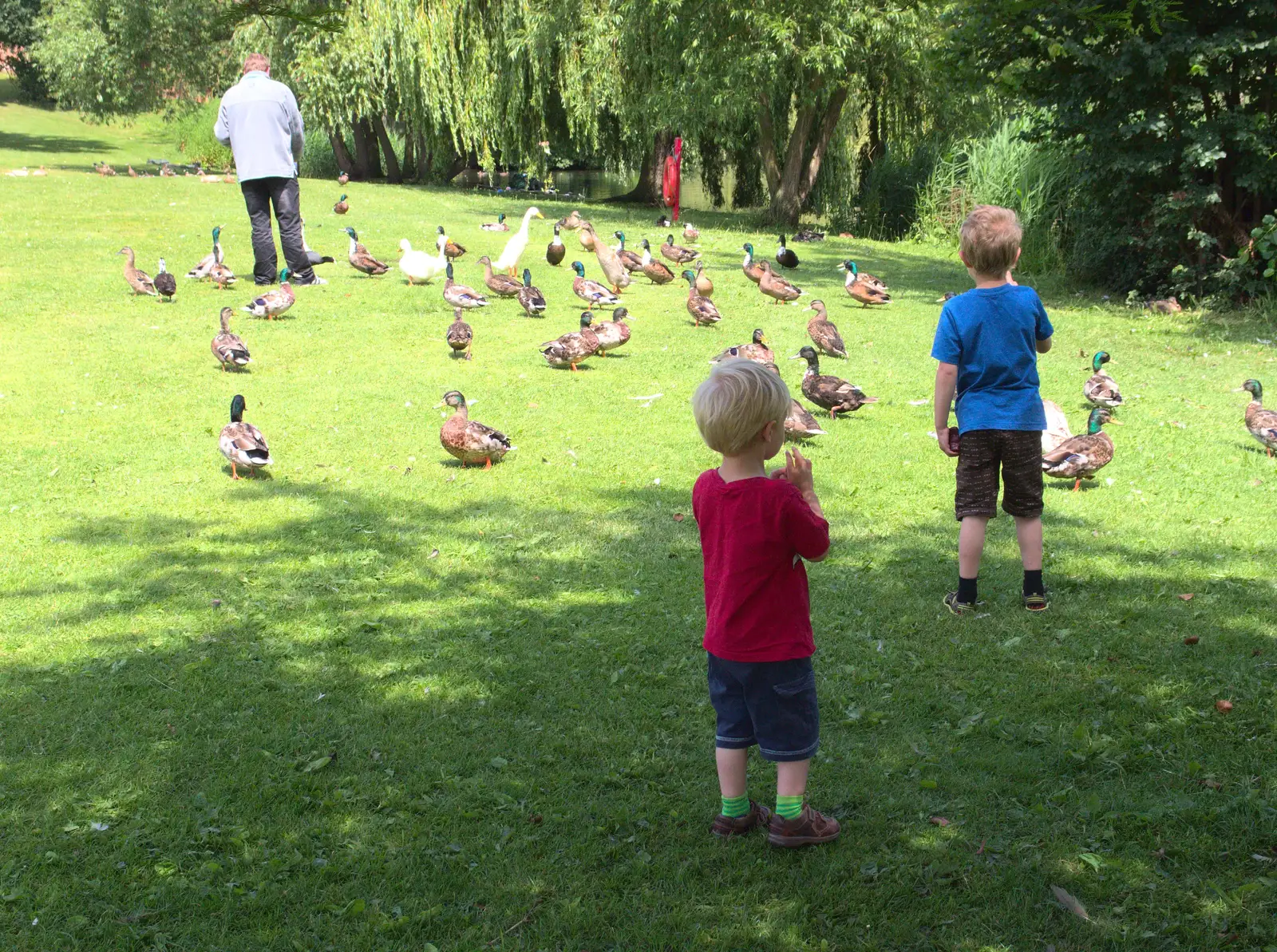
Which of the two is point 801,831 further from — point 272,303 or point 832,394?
point 272,303

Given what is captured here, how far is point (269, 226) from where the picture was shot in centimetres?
1631

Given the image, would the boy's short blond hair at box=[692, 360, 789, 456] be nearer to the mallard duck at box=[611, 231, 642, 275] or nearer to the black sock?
the black sock

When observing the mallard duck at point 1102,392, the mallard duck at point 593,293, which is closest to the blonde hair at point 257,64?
the mallard duck at point 593,293

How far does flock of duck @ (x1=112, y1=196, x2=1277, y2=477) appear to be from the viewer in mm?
8742

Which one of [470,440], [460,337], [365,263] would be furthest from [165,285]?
[470,440]

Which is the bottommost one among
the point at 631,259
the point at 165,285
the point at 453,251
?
the point at 165,285

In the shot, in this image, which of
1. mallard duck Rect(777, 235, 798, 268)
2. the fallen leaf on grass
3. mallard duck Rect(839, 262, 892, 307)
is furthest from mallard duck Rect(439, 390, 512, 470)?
mallard duck Rect(777, 235, 798, 268)

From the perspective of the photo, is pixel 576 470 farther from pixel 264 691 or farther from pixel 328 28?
pixel 328 28

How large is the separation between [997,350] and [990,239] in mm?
580

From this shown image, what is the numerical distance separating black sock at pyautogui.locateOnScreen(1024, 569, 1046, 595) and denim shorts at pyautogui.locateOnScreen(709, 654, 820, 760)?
107 inches

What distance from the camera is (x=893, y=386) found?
12.0 m

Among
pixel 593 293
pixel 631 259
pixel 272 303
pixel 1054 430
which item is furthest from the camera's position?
pixel 631 259

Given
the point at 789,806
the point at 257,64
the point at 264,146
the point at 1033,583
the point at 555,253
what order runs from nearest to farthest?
the point at 789,806
the point at 1033,583
the point at 264,146
the point at 257,64
the point at 555,253

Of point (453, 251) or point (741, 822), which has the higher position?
point (453, 251)
